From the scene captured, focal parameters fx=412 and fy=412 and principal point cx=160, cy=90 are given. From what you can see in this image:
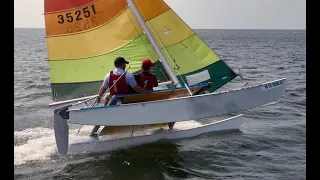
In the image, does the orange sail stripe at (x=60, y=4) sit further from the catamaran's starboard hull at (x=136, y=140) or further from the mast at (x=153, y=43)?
the catamaran's starboard hull at (x=136, y=140)

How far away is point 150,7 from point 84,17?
4.53ft

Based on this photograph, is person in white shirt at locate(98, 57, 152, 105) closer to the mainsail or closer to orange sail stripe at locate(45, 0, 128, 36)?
the mainsail

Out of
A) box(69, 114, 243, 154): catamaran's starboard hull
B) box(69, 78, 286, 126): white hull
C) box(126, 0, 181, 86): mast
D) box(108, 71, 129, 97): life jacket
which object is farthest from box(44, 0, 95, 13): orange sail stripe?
box(69, 114, 243, 154): catamaran's starboard hull

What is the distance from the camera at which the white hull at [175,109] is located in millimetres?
6855

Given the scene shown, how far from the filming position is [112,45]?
8.64 metres

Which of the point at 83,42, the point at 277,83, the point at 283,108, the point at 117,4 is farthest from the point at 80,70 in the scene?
the point at 283,108

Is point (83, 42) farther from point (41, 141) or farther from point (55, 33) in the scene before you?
point (41, 141)

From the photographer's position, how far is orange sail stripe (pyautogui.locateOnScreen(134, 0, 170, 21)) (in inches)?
331

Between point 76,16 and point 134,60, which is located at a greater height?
point 76,16

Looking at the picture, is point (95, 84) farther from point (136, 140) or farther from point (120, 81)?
point (136, 140)

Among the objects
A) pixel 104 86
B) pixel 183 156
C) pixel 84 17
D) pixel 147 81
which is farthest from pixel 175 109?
pixel 84 17

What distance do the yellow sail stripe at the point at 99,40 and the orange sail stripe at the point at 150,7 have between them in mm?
232

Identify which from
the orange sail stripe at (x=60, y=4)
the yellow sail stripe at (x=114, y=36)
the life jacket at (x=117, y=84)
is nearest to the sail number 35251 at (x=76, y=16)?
the orange sail stripe at (x=60, y=4)
